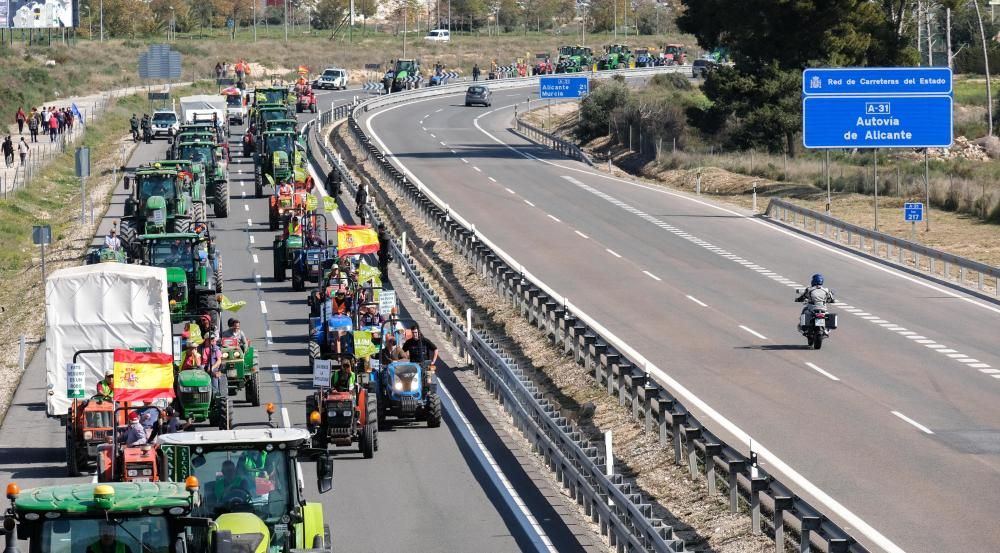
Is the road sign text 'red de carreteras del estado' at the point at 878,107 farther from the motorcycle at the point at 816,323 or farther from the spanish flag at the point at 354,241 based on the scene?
the motorcycle at the point at 816,323

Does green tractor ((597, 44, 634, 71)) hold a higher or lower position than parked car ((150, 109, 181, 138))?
higher

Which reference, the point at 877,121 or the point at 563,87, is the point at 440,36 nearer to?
the point at 563,87

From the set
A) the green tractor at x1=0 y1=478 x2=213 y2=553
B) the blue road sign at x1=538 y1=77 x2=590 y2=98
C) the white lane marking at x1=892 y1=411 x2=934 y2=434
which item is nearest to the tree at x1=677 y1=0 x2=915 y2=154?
the blue road sign at x1=538 y1=77 x2=590 y2=98

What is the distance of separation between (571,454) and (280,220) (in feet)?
103

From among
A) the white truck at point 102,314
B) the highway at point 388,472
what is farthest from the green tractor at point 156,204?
the white truck at point 102,314

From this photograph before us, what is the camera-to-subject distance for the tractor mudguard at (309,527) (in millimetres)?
Answer: 15469

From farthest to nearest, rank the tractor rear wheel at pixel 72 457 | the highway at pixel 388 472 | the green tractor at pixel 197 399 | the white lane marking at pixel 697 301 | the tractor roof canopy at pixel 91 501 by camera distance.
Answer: the white lane marking at pixel 697 301 < the green tractor at pixel 197 399 < the tractor rear wheel at pixel 72 457 < the highway at pixel 388 472 < the tractor roof canopy at pixel 91 501

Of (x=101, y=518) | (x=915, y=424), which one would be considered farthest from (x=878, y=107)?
(x=101, y=518)

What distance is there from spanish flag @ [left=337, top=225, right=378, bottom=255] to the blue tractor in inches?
401

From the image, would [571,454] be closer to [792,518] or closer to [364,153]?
[792,518]

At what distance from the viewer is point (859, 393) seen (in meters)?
27.4

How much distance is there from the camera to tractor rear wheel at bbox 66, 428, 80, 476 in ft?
77.2

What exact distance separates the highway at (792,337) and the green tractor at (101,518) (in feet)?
29.8

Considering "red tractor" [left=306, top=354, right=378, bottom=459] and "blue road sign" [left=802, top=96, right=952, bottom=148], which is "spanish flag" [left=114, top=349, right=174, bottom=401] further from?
"blue road sign" [left=802, top=96, right=952, bottom=148]
